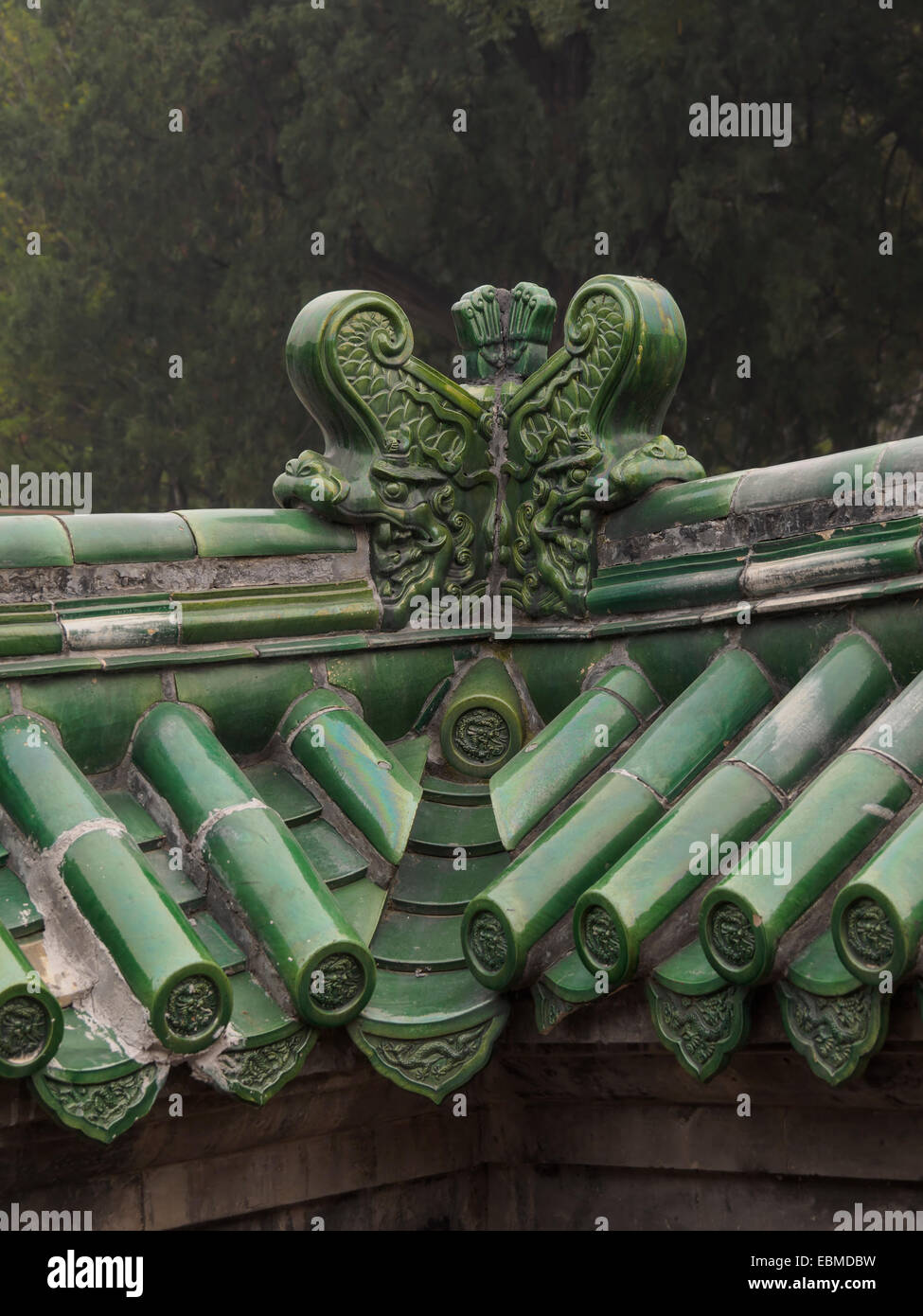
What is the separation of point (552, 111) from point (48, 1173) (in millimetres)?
12276

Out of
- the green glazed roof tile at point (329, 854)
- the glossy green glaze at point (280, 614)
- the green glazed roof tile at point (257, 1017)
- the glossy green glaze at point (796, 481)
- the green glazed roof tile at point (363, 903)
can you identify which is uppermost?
the glossy green glaze at point (796, 481)

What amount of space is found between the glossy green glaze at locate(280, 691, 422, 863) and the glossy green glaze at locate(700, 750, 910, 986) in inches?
36.4

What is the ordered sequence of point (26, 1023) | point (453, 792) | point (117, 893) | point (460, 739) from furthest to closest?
→ 1. point (460, 739)
2. point (453, 792)
3. point (117, 893)
4. point (26, 1023)

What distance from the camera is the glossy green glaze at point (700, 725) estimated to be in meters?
3.67

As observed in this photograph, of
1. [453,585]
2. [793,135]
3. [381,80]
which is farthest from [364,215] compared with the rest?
[453,585]

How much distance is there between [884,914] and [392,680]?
1688 millimetres

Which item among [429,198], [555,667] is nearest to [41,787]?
[555,667]

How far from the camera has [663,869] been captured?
11.1ft

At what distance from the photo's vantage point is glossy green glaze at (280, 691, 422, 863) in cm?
385

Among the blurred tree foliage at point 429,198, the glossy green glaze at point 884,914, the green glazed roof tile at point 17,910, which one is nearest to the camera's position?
the glossy green glaze at point 884,914

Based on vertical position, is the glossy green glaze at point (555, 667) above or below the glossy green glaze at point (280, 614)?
below

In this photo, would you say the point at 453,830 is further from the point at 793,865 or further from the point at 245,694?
the point at 793,865

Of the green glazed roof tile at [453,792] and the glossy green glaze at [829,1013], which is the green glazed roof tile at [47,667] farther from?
the glossy green glaze at [829,1013]

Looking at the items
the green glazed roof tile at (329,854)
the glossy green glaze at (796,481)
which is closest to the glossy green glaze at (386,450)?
the green glazed roof tile at (329,854)
